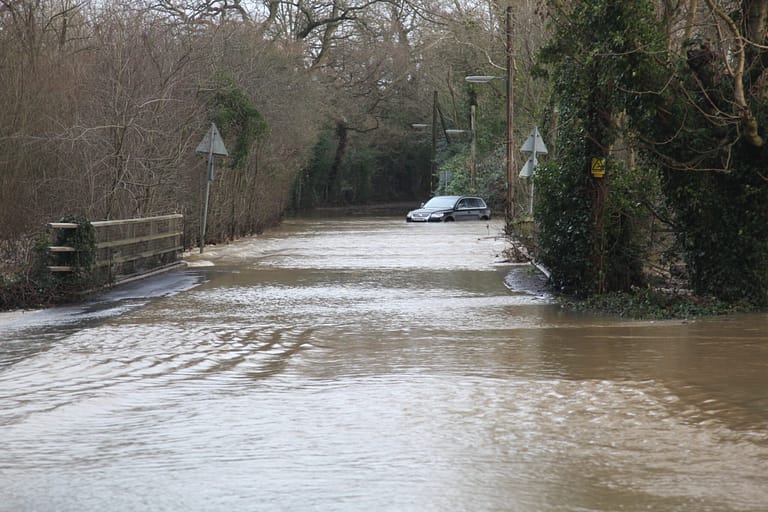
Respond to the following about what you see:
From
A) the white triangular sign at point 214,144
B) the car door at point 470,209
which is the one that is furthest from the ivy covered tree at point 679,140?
the car door at point 470,209

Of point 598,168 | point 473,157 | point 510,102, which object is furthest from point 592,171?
point 473,157

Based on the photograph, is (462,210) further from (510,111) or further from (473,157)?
(510,111)

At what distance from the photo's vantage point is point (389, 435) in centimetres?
763

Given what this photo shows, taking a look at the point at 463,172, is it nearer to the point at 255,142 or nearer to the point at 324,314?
the point at 255,142

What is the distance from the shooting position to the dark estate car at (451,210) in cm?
5250

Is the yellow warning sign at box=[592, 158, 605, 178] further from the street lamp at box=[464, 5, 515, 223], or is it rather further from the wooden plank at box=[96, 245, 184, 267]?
the street lamp at box=[464, 5, 515, 223]

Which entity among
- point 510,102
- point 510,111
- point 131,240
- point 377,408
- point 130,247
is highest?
point 510,102

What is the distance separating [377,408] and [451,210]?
4469 cm

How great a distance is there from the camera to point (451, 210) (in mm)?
53000

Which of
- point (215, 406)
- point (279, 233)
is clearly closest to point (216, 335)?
point (215, 406)

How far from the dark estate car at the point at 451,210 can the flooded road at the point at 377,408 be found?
3600 cm

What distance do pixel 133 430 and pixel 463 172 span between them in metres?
54.6

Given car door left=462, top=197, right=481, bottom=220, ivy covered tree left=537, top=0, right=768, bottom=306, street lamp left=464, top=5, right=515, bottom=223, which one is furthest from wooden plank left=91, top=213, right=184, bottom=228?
car door left=462, top=197, right=481, bottom=220

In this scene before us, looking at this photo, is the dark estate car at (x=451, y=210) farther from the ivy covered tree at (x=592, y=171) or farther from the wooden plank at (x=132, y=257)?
the ivy covered tree at (x=592, y=171)
